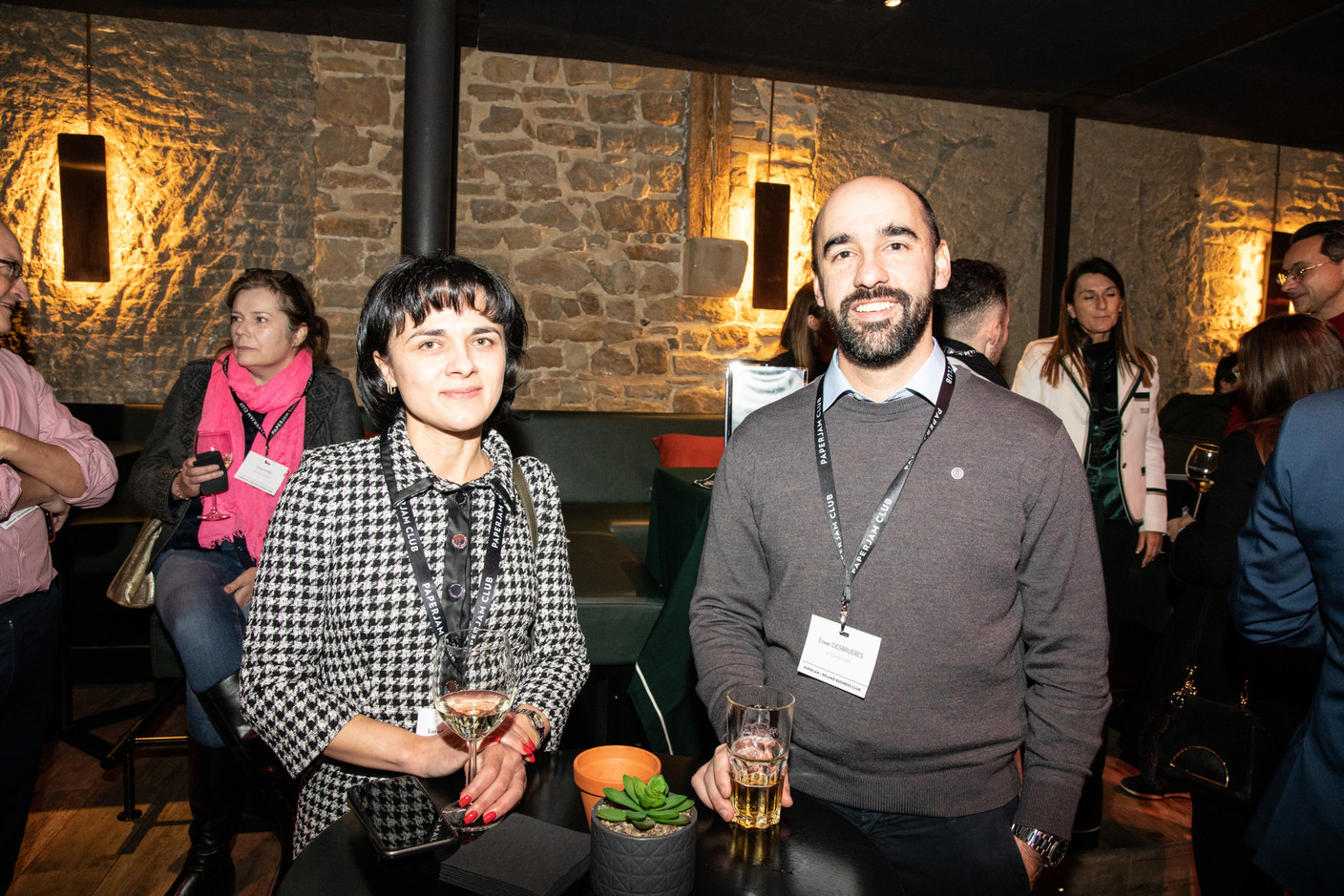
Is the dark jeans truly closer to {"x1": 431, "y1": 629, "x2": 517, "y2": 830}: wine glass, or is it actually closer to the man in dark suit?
{"x1": 431, "y1": 629, "x2": 517, "y2": 830}: wine glass

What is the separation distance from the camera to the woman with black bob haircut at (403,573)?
1.37m

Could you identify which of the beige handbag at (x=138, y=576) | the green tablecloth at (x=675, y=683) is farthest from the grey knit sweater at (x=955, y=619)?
the beige handbag at (x=138, y=576)

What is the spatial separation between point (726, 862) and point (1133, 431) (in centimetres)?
278

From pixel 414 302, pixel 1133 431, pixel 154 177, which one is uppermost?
pixel 154 177

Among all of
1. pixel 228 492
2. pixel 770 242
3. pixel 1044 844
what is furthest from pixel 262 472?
pixel 770 242

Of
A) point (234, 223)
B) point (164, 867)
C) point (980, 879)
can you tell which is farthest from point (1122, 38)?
point (164, 867)

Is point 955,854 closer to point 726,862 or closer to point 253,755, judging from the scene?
point 726,862

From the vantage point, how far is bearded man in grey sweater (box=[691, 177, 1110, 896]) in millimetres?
1380

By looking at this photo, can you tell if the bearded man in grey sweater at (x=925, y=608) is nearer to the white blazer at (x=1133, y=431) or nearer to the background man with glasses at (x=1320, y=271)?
the white blazer at (x=1133, y=431)

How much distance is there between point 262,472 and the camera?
2.69 meters

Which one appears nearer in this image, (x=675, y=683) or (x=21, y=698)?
(x=21, y=698)

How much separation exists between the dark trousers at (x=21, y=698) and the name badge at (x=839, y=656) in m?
1.87

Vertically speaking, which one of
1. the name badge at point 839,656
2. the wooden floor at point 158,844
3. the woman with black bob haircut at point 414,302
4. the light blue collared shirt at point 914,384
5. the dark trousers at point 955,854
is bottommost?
the wooden floor at point 158,844

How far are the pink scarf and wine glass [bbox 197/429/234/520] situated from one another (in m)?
0.02
